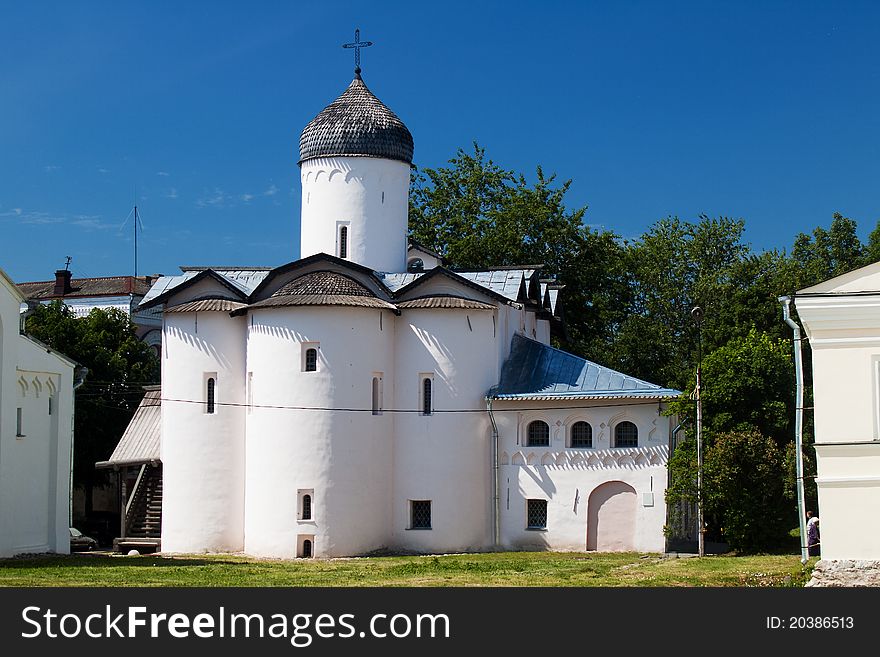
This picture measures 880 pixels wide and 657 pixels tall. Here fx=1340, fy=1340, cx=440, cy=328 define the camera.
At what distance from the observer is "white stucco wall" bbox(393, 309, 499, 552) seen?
35750 millimetres

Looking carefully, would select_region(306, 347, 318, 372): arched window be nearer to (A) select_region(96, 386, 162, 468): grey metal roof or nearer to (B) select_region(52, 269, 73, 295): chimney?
(A) select_region(96, 386, 162, 468): grey metal roof

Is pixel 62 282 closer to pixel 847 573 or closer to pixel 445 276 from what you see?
pixel 445 276

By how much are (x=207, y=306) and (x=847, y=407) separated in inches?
805

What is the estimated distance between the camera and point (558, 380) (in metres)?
36.3

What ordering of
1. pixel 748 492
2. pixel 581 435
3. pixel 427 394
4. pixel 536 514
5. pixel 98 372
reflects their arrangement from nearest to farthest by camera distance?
1. pixel 748 492
2. pixel 581 435
3. pixel 536 514
4. pixel 427 394
5. pixel 98 372

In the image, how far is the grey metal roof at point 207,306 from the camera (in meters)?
36.8

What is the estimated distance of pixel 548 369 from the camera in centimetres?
3678

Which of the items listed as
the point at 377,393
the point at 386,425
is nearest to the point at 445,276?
the point at 377,393

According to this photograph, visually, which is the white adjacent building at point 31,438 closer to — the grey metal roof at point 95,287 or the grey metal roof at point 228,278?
the grey metal roof at point 228,278

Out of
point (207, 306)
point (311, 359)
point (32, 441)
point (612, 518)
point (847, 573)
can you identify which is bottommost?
point (847, 573)

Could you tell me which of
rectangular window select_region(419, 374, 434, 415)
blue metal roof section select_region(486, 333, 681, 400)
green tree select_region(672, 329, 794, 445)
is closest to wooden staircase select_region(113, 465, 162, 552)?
rectangular window select_region(419, 374, 434, 415)

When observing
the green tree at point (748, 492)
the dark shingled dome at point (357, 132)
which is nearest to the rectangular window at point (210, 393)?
the dark shingled dome at point (357, 132)
